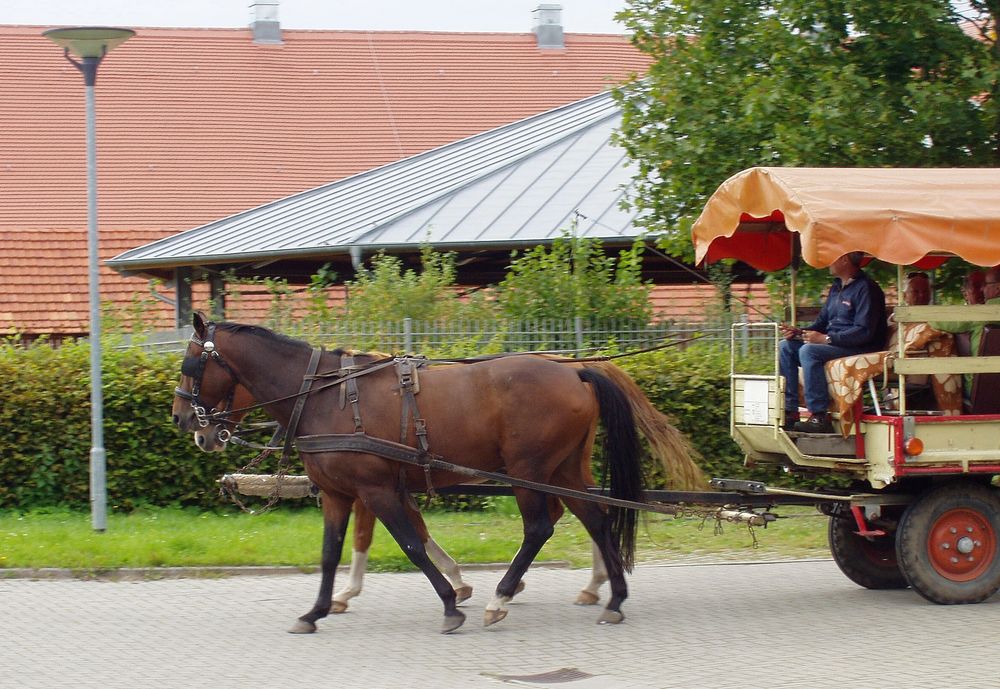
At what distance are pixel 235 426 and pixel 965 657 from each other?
467cm

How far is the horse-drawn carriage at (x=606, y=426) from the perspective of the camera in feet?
26.5

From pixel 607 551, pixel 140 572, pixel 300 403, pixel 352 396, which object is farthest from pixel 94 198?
pixel 607 551

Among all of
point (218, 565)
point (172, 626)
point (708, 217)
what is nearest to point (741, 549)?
point (708, 217)

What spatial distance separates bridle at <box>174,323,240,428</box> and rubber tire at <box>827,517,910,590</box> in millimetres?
4370

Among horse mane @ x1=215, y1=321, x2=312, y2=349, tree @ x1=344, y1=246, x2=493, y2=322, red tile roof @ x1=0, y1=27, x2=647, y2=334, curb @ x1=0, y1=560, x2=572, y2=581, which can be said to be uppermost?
red tile roof @ x1=0, y1=27, x2=647, y2=334

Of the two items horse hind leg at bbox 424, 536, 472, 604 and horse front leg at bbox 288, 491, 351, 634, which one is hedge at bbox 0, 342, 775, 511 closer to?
horse hind leg at bbox 424, 536, 472, 604

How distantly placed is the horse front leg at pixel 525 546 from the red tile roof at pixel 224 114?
16255 millimetres

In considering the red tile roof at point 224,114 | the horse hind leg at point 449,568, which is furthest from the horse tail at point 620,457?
the red tile roof at point 224,114

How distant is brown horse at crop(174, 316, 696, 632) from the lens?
821cm

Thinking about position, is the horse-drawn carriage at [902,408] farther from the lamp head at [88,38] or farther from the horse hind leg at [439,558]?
the lamp head at [88,38]

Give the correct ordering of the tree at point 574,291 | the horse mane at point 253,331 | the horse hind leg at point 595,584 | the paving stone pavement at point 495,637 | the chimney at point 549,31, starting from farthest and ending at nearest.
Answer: the chimney at point 549,31 → the tree at point 574,291 → the horse hind leg at point 595,584 → the horse mane at point 253,331 → the paving stone pavement at point 495,637

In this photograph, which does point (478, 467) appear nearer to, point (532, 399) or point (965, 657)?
point (532, 399)

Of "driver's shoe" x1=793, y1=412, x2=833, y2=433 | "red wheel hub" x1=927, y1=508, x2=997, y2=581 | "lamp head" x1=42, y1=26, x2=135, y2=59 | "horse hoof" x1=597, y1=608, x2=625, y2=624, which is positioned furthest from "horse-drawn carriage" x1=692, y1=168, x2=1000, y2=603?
"lamp head" x1=42, y1=26, x2=135, y2=59

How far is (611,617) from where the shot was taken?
26.9 ft
